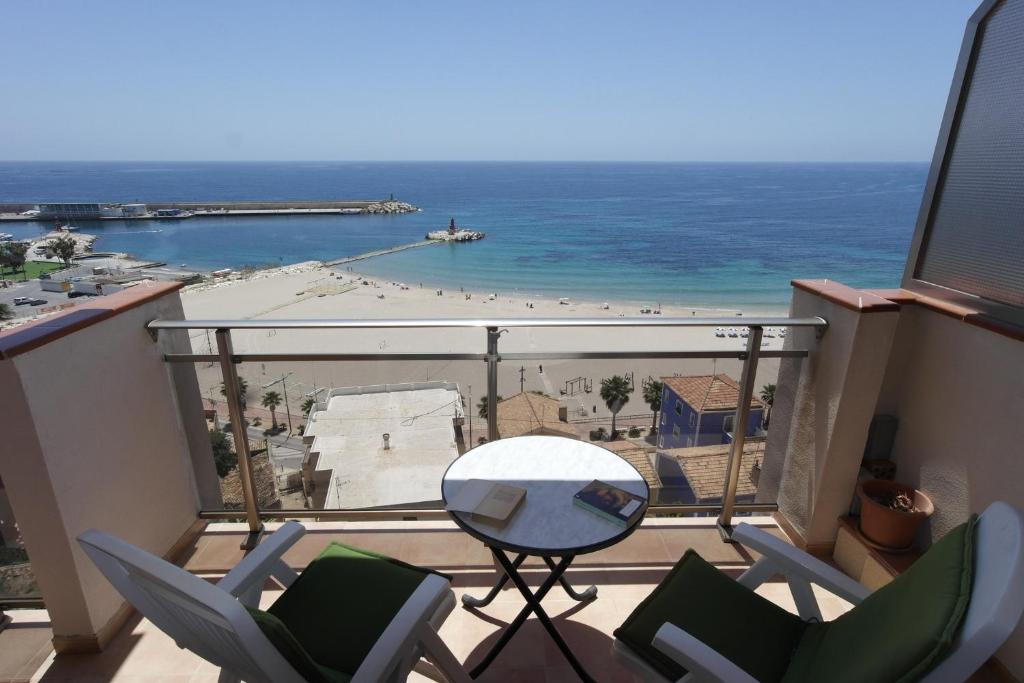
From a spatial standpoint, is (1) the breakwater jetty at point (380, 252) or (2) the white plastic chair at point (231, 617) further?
(1) the breakwater jetty at point (380, 252)

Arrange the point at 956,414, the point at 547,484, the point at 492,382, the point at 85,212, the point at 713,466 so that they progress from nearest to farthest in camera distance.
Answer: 1. the point at 547,484
2. the point at 956,414
3. the point at 492,382
4. the point at 713,466
5. the point at 85,212

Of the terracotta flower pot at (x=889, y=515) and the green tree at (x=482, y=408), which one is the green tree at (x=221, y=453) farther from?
the terracotta flower pot at (x=889, y=515)

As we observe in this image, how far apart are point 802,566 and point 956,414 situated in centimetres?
122

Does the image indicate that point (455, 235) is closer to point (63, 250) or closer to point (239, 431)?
point (63, 250)

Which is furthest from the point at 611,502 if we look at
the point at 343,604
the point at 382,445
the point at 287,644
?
the point at 382,445

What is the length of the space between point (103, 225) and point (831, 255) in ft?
237

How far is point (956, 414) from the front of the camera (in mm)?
2051

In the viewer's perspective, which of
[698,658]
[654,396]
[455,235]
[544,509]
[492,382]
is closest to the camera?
[698,658]

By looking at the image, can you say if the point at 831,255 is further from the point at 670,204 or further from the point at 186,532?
the point at 186,532

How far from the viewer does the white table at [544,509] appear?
1.46 meters

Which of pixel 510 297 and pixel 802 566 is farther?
pixel 510 297

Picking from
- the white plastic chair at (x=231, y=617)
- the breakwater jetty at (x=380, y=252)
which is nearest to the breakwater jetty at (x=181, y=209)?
the breakwater jetty at (x=380, y=252)

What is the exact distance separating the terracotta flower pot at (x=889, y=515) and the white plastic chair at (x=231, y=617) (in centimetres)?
190

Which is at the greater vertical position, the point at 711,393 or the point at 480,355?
the point at 480,355
